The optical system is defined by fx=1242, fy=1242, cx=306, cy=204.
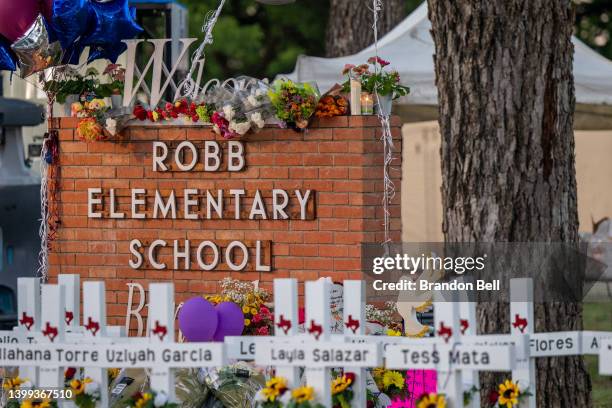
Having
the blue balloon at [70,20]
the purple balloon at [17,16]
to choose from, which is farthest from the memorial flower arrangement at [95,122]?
the purple balloon at [17,16]

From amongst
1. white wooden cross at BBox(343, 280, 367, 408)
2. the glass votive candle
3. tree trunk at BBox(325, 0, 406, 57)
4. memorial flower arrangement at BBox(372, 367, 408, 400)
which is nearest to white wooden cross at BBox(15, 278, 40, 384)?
white wooden cross at BBox(343, 280, 367, 408)

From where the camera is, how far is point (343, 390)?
15.4 ft

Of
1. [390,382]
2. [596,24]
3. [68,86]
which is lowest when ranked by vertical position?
[390,382]

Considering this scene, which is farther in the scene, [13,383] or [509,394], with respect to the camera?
[13,383]

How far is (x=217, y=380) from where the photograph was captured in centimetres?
578

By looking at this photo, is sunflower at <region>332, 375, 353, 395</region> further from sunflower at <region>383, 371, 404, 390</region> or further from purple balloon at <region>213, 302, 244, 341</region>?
purple balloon at <region>213, 302, 244, 341</region>

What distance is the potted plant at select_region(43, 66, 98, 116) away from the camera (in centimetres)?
848

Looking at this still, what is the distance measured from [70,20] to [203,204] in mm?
1530

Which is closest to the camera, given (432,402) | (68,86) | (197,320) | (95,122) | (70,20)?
(432,402)

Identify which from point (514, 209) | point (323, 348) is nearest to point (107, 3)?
point (514, 209)

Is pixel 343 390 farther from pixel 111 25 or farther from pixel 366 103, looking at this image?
pixel 111 25

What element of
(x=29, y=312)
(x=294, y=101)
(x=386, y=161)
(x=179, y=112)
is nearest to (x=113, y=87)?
(x=179, y=112)

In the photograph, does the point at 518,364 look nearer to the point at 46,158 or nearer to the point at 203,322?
the point at 203,322

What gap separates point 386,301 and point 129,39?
2.35m
